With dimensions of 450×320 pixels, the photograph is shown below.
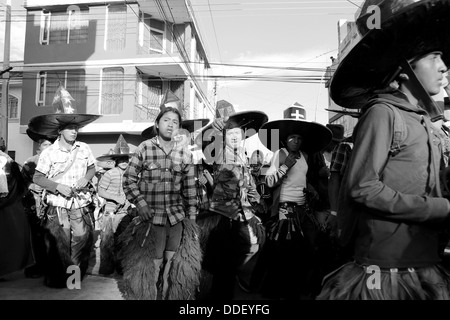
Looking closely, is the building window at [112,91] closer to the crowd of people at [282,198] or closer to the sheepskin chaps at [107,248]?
the crowd of people at [282,198]

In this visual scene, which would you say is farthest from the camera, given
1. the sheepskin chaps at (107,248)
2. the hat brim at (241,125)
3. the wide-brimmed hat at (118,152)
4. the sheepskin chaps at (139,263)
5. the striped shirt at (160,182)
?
the wide-brimmed hat at (118,152)

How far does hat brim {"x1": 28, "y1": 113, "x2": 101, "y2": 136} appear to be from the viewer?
4.56 meters

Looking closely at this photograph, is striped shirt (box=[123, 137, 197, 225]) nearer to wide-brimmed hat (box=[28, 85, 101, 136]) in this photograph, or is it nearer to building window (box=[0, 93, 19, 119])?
wide-brimmed hat (box=[28, 85, 101, 136])

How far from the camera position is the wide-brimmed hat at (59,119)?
4574 millimetres

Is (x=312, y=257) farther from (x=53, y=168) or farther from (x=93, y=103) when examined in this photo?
(x=93, y=103)

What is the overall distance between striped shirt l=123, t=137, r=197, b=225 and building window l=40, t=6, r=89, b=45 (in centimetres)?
1720

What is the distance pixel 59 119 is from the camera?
4621mm

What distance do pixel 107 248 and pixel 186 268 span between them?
211 centimetres

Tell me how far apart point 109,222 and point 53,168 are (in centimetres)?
122

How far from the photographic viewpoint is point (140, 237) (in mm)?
3344

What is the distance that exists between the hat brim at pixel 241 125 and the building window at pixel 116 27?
15.2 m

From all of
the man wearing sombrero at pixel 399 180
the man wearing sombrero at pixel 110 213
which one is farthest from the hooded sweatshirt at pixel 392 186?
the man wearing sombrero at pixel 110 213

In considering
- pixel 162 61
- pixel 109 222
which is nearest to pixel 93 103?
pixel 162 61

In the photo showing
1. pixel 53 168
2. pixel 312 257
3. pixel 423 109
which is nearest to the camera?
pixel 423 109
